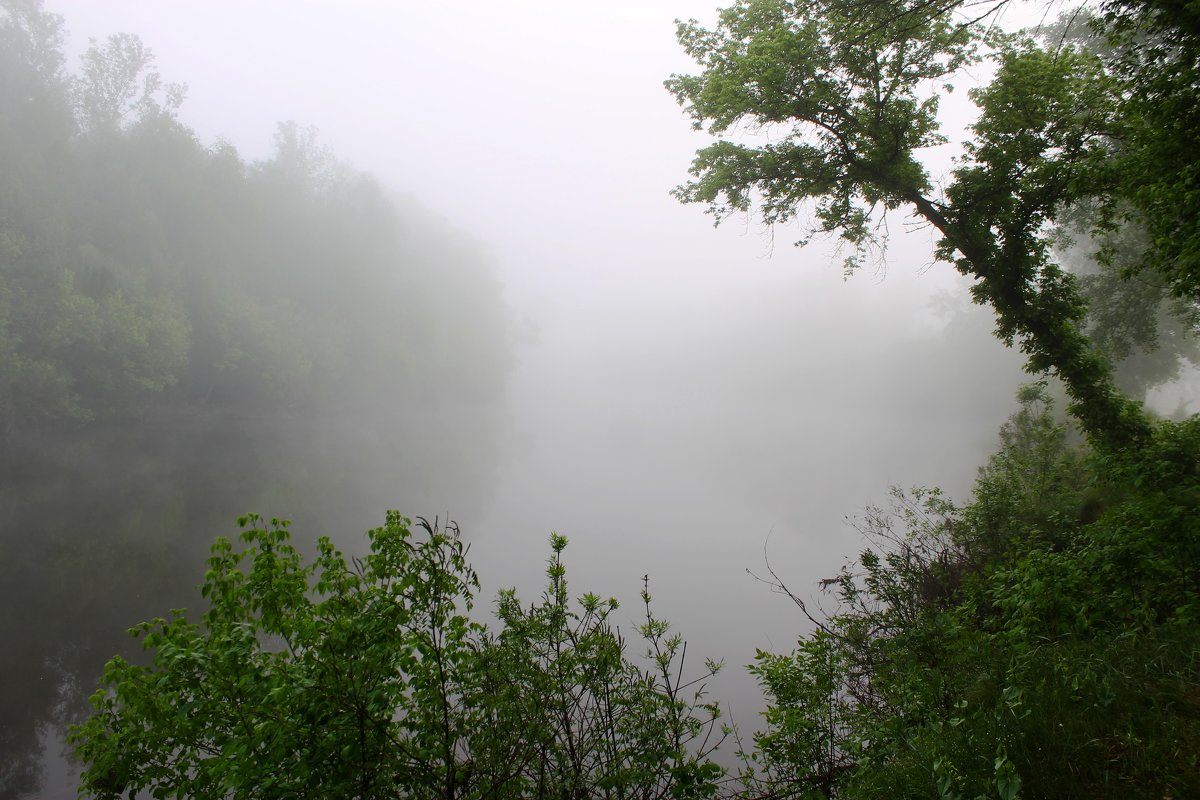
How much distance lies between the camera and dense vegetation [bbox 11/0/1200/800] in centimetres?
327

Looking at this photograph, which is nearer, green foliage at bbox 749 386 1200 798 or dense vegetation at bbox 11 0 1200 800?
green foliage at bbox 749 386 1200 798

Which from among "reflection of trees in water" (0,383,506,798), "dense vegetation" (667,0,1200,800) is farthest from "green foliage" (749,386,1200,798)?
"reflection of trees in water" (0,383,506,798)

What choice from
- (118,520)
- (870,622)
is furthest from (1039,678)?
(118,520)

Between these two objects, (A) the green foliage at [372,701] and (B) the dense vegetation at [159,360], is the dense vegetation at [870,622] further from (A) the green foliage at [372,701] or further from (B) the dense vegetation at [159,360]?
(B) the dense vegetation at [159,360]

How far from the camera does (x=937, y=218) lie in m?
9.89

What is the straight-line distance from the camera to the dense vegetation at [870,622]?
3.27 m

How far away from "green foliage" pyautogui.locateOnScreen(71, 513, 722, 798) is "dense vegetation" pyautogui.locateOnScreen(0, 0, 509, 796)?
729 centimetres

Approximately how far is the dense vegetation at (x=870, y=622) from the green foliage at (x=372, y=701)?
0.02 metres

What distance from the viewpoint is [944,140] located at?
10172 mm

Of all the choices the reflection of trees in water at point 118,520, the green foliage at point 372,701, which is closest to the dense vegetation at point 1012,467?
the green foliage at point 372,701

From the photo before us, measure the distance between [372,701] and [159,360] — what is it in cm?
4087

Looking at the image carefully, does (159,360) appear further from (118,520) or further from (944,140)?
(944,140)

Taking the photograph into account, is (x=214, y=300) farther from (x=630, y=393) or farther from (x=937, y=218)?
(x=630, y=393)

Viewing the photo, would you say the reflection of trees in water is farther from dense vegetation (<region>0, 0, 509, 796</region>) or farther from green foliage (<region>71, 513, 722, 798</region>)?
green foliage (<region>71, 513, 722, 798</region>)
